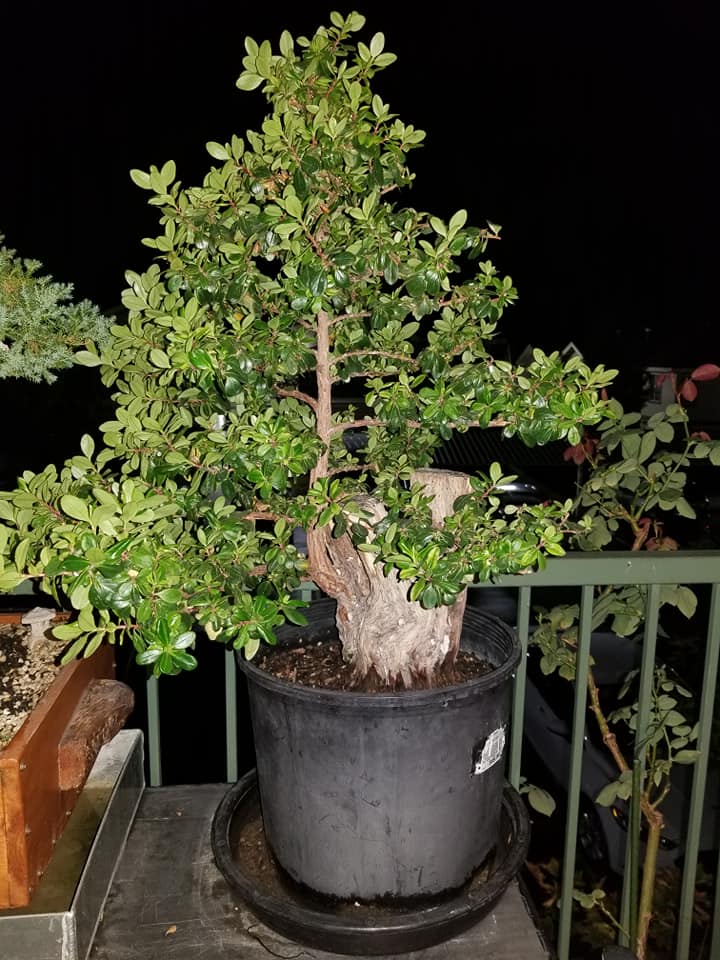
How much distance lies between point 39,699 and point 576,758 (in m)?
1.10

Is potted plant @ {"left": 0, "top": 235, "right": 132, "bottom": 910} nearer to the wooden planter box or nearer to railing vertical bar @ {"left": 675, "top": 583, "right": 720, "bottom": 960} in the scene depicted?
the wooden planter box

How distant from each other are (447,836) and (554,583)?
54cm

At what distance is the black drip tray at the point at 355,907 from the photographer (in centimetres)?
115

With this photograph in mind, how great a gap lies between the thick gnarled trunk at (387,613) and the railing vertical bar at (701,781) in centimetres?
63

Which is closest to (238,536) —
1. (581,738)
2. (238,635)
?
(238,635)

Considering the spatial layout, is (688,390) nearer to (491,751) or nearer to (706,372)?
(706,372)

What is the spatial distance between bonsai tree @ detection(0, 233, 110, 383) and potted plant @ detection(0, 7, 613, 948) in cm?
11

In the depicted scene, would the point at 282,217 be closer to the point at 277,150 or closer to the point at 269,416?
the point at 277,150

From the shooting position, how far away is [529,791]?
1.71 m

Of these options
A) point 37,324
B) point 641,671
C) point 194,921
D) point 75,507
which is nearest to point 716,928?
point 641,671

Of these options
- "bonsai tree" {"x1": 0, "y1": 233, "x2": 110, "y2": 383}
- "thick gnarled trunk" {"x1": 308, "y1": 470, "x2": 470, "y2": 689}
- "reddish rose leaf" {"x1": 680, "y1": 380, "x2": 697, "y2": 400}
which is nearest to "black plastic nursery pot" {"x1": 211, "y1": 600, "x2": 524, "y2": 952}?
"thick gnarled trunk" {"x1": 308, "y1": 470, "x2": 470, "y2": 689}

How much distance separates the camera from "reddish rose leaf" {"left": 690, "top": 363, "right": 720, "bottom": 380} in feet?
5.70

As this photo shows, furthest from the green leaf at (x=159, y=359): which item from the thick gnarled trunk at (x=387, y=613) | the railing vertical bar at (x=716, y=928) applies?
the railing vertical bar at (x=716, y=928)

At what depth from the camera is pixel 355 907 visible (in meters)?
1.22
